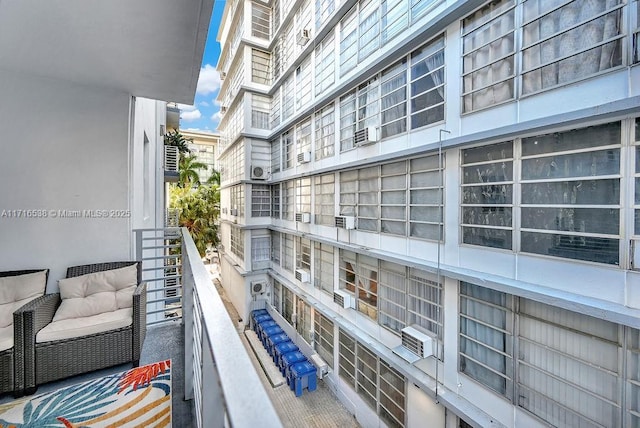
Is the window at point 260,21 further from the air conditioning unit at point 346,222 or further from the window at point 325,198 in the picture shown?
the air conditioning unit at point 346,222

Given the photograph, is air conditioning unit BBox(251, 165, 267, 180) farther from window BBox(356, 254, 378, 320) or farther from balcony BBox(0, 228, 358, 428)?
balcony BBox(0, 228, 358, 428)

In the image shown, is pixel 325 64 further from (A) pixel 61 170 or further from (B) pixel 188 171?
(B) pixel 188 171

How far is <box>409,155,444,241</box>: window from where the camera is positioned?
430 centimetres

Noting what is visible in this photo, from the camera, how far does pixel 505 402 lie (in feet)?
11.3

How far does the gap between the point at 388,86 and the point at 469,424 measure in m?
5.74

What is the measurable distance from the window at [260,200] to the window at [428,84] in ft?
24.4

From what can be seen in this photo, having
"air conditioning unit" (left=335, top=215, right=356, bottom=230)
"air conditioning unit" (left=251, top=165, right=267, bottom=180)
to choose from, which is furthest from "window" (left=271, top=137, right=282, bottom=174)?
"air conditioning unit" (left=335, top=215, right=356, bottom=230)

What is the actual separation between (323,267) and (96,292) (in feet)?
17.9

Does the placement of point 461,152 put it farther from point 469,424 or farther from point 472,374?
point 469,424

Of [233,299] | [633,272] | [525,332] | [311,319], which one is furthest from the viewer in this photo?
[233,299]

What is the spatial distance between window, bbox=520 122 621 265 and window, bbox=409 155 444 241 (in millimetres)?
1139

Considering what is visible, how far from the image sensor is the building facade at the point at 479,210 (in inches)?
106

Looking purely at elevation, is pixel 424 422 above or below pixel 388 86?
below

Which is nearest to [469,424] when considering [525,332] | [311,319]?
[525,332]
